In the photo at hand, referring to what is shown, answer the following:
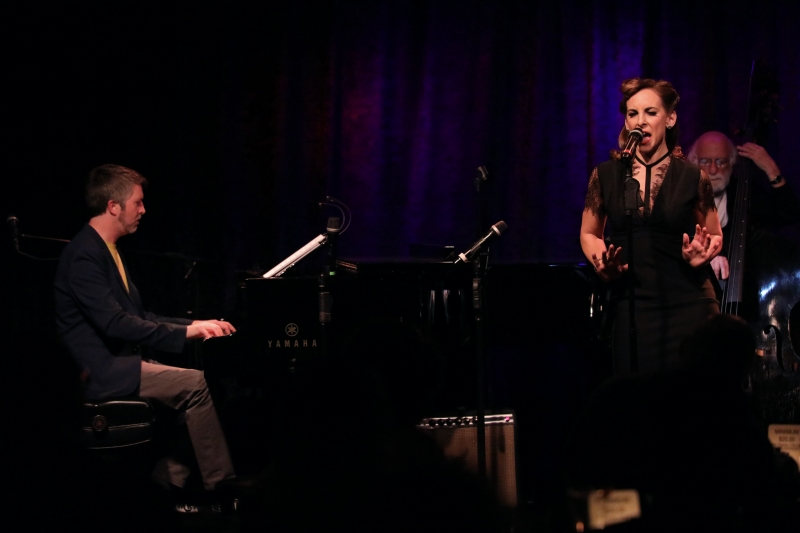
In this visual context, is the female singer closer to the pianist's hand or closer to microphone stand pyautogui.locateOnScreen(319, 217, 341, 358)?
microphone stand pyautogui.locateOnScreen(319, 217, 341, 358)

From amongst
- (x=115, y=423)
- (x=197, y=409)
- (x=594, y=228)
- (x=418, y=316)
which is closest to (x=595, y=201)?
(x=594, y=228)

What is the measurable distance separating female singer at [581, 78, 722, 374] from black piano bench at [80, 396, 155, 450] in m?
2.16

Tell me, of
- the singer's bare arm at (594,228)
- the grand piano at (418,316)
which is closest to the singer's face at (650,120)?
the singer's bare arm at (594,228)

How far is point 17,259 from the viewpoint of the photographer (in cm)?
533

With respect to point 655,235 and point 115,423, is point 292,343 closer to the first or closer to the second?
point 115,423

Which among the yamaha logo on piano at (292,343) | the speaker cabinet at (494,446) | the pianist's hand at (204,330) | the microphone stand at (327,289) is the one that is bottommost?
the speaker cabinet at (494,446)

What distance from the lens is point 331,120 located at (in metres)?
5.39

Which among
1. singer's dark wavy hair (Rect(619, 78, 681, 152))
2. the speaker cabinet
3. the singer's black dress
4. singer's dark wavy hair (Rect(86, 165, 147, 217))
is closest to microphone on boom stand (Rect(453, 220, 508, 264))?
the singer's black dress

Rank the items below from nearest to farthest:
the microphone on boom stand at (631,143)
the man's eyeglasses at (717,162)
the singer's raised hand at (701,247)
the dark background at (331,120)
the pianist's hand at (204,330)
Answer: the singer's raised hand at (701,247)
the microphone on boom stand at (631,143)
the pianist's hand at (204,330)
the man's eyeglasses at (717,162)
the dark background at (331,120)

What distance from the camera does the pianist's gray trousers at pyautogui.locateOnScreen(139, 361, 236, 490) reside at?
376 cm

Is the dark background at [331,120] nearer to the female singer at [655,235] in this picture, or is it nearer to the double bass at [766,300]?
the double bass at [766,300]

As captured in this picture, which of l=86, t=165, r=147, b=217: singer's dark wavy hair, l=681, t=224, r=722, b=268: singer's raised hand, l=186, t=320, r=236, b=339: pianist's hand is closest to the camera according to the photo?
l=681, t=224, r=722, b=268: singer's raised hand

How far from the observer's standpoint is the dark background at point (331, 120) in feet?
16.6

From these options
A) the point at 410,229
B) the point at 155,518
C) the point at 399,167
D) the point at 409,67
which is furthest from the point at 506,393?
the point at 155,518
